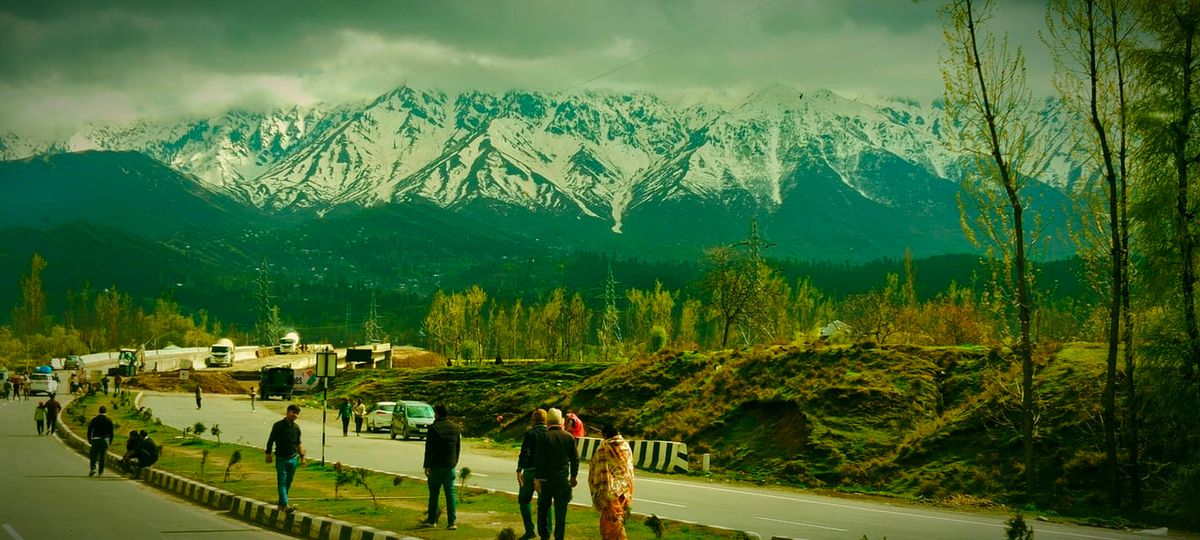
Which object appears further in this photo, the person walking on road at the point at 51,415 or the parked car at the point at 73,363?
the parked car at the point at 73,363

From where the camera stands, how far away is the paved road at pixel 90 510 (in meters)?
19.9

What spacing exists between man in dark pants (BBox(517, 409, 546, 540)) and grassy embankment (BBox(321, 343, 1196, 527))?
15028mm

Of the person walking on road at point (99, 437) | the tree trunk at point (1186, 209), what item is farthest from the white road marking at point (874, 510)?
the person walking on road at point (99, 437)

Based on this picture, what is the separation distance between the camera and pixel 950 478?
3247cm

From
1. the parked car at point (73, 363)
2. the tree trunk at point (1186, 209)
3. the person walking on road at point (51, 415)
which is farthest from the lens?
the parked car at point (73, 363)

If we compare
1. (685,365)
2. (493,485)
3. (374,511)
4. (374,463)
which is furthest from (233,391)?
(374,511)

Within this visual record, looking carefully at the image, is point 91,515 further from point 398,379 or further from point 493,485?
point 398,379

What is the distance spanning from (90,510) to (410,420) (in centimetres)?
3366

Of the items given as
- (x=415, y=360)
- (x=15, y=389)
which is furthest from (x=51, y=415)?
(x=415, y=360)

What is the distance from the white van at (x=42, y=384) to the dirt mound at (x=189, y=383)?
9.86 m

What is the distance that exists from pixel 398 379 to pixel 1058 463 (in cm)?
7493

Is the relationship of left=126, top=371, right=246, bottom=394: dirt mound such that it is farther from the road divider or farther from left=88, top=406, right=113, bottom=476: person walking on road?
the road divider

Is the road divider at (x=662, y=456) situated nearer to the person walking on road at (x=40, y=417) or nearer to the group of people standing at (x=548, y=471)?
the group of people standing at (x=548, y=471)

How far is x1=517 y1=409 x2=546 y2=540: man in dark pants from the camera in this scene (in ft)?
62.0
